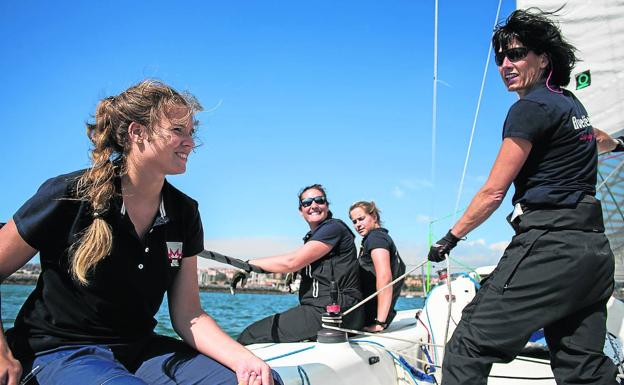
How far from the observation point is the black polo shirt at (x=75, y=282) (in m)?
1.61

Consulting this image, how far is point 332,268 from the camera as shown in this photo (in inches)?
145

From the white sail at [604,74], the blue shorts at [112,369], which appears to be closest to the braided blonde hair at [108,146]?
the blue shorts at [112,369]

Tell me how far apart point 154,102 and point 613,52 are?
13.3 feet

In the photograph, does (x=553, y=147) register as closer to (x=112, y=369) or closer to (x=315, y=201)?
(x=112, y=369)

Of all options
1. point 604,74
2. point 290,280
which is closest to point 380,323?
point 290,280

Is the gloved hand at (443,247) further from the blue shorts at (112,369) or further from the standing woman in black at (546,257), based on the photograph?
the blue shorts at (112,369)

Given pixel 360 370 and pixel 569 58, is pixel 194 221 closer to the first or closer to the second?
pixel 360 370

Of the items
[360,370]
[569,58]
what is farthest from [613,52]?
[360,370]

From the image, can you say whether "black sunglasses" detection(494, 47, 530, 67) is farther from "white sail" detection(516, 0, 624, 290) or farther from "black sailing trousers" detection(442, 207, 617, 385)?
"white sail" detection(516, 0, 624, 290)

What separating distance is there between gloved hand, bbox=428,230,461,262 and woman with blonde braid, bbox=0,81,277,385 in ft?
3.30

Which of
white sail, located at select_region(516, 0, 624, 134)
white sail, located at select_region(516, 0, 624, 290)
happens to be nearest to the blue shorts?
white sail, located at select_region(516, 0, 624, 290)

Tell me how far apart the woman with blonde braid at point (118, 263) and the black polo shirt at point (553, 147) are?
1249 mm

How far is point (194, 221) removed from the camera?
6.52 ft

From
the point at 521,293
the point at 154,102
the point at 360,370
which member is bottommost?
the point at 360,370
